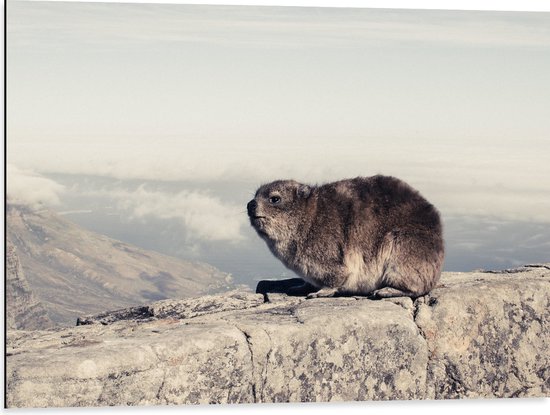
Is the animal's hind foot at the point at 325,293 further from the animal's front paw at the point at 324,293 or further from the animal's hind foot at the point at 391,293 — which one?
the animal's hind foot at the point at 391,293

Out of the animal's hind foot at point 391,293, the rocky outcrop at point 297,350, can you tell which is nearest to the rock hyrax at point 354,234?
the animal's hind foot at point 391,293

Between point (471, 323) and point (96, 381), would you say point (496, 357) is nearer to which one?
point (471, 323)

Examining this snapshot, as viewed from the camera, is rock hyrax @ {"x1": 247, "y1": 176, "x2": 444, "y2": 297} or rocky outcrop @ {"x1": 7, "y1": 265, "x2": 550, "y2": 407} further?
rock hyrax @ {"x1": 247, "y1": 176, "x2": 444, "y2": 297}

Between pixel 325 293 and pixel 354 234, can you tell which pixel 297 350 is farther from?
pixel 354 234

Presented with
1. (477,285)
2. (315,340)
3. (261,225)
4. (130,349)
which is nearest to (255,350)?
(315,340)

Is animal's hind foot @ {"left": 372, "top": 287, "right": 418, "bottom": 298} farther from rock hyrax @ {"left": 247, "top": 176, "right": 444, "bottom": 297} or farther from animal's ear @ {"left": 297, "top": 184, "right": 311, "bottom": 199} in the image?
animal's ear @ {"left": 297, "top": 184, "right": 311, "bottom": 199}

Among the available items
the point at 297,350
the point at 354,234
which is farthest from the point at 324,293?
the point at 297,350

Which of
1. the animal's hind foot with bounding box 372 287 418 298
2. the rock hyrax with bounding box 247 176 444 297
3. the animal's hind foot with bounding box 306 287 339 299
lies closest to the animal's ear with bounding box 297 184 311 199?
the rock hyrax with bounding box 247 176 444 297
